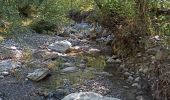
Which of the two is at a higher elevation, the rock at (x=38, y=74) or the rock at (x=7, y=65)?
the rock at (x=7, y=65)

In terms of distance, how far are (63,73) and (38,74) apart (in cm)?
62

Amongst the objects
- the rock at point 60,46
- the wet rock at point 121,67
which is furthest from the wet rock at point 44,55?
the wet rock at point 121,67

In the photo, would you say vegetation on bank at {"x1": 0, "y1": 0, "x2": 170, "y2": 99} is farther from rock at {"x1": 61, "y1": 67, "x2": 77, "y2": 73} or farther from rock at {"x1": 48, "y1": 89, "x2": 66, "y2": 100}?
rock at {"x1": 48, "y1": 89, "x2": 66, "y2": 100}

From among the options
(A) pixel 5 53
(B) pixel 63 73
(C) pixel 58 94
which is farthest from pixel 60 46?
(C) pixel 58 94

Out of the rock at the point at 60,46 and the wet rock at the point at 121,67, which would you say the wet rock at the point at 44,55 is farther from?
the wet rock at the point at 121,67

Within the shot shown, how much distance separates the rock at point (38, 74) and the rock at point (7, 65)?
0.57 meters

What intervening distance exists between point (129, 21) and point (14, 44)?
3005 mm

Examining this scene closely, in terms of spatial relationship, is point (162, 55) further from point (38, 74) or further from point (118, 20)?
point (118, 20)

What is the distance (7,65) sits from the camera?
732 cm

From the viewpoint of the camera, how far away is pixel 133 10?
767 cm

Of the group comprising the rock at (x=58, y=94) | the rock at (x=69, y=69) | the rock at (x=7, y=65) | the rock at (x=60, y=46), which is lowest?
the rock at (x=58, y=94)

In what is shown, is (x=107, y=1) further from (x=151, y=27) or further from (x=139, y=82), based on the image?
(x=139, y=82)

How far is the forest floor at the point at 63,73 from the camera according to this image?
626cm

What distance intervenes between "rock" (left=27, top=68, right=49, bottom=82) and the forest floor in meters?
0.06
